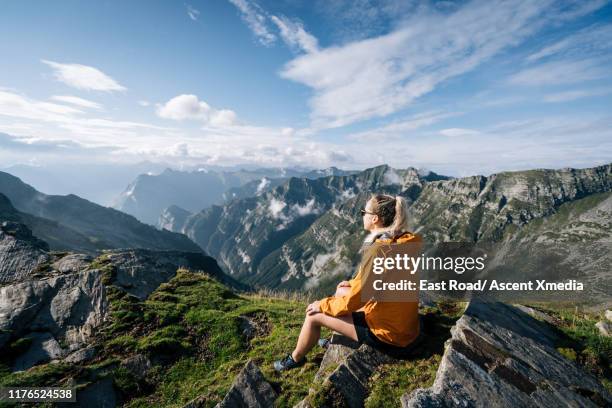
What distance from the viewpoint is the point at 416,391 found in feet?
26.3

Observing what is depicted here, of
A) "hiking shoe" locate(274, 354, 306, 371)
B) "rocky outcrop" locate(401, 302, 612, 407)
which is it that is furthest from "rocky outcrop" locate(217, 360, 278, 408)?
"rocky outcrop" locate(401, 302, 612, 407)

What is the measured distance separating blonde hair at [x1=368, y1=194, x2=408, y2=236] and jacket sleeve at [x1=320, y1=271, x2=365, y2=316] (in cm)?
171

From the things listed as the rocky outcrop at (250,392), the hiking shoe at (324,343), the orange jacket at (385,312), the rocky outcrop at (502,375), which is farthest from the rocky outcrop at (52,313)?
the rocky outcrop at (502,375)

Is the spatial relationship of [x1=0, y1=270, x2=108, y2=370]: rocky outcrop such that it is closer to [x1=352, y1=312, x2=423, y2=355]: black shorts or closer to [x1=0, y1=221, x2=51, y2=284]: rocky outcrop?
[x1=0, y1=221, x2=51, y2=284]: rocky outcrop

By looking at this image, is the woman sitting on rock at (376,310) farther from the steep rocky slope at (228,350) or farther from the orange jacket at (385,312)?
the steep rocky slope at (228,350)

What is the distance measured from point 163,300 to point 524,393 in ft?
61.8

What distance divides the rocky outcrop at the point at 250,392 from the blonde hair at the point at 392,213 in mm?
6201

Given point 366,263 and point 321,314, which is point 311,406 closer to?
point 321,314

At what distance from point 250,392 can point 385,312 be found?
16.0ft

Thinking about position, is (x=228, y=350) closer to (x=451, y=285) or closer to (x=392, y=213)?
(x=392, y=213)

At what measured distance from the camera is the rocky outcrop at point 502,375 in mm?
7855

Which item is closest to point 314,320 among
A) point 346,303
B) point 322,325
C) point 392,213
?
point 322,325

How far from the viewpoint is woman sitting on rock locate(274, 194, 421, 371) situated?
9.19 meters

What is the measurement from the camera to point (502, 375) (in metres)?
8.46
